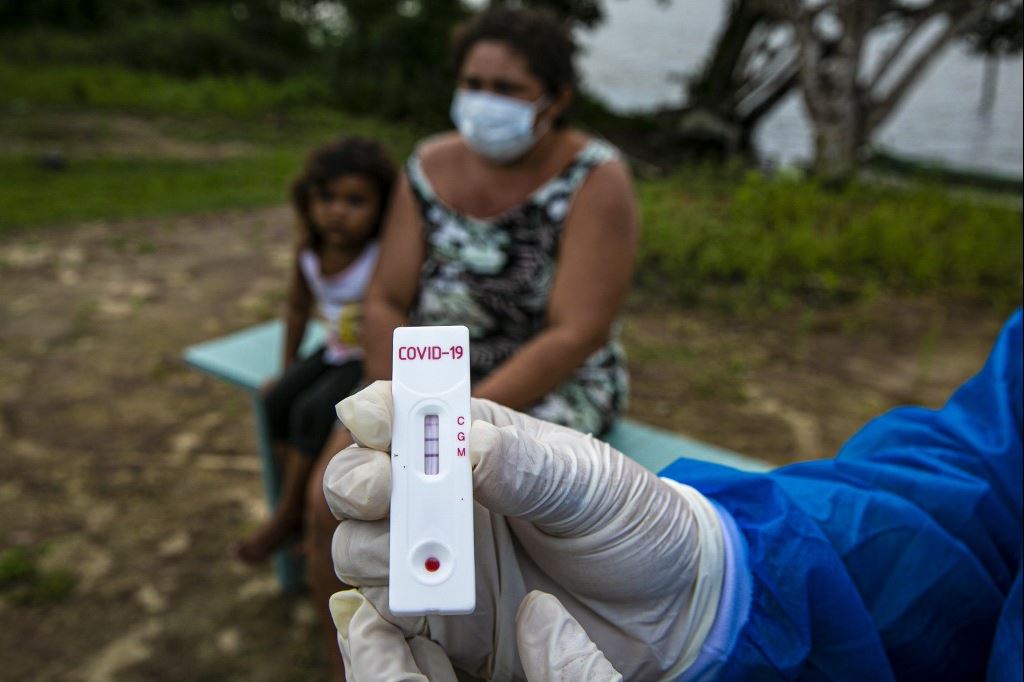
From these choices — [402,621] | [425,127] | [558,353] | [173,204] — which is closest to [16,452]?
[558,353]

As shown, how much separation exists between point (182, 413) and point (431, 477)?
10.1 feet

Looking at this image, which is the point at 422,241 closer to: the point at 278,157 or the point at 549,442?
the point at 549,442

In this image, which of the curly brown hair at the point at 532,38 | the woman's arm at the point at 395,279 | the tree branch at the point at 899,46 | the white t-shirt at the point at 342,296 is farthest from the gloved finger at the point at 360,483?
the tree branch at the point at 899,46

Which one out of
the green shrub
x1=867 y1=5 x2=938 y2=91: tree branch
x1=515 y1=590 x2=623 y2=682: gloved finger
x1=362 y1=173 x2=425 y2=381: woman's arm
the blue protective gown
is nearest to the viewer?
x1=515 y1=590 x2=623 y2=682: gloved finger

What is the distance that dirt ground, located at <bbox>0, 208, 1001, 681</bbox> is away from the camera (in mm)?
2285

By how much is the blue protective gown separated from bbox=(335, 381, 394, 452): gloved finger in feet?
1.51

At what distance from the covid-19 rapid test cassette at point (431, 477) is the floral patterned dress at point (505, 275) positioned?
1.14 m

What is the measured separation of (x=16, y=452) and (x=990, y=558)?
3324 millimetres

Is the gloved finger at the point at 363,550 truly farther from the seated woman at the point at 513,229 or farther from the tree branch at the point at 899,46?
the tree branch at the point at 899,46

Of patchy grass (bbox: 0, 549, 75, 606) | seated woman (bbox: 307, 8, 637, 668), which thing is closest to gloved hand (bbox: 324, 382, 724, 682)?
seated woman (bbox: 307, 8, 637, 668)

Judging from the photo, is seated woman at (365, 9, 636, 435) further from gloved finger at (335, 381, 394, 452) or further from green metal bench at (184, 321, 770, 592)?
gloved finger at (335, 381, 394, 452)

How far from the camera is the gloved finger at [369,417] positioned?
76cm

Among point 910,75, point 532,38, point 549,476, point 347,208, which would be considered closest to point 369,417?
point 549,476

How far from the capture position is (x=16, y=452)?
3.15 meters
